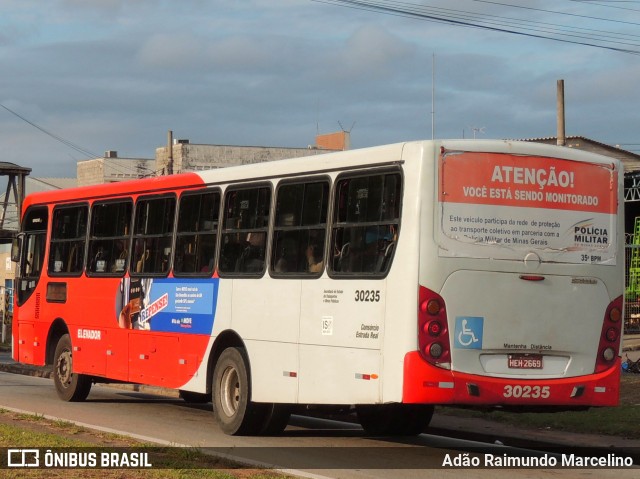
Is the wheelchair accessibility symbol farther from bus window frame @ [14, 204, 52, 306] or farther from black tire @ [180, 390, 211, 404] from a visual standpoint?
bus window frame @ [14, 204, 52, 306]

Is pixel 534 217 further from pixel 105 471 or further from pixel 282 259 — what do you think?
pixel 105 471

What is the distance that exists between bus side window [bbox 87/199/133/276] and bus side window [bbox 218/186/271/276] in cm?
288

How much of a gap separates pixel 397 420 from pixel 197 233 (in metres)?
3.42

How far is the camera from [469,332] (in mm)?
11680

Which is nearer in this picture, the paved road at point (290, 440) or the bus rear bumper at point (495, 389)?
the bus rear bumper at point (495, 389)

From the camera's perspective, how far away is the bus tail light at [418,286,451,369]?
37.8 ft

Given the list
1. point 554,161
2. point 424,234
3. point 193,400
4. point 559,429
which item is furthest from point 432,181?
point 193,400

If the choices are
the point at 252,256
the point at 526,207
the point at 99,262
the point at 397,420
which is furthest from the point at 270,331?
the point at 99,262

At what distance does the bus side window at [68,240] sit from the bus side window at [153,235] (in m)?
1.85

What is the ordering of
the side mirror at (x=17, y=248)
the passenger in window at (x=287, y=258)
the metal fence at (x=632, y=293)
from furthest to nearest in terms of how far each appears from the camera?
the metal fence at (x=632, y=293) → the side mirror at (x=17, y=248) → the passenger in window at (x=287, y=258)

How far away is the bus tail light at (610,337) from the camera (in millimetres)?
12352

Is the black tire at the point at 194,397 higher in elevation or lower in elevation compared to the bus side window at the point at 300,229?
lower

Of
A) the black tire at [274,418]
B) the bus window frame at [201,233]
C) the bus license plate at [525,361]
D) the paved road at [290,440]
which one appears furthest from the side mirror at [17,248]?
the bus license plate at [525,361]

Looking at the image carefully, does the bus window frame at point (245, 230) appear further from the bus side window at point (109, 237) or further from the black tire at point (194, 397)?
the black tire at point (194, 397)
